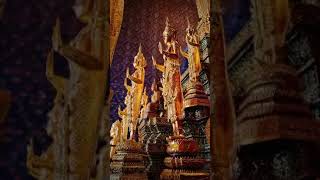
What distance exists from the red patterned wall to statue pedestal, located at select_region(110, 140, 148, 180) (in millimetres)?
2027

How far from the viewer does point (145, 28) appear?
6141mm

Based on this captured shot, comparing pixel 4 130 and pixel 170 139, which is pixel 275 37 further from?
pixel 170 139

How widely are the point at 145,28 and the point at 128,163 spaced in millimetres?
3119

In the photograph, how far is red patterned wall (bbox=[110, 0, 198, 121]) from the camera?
5.78 meters

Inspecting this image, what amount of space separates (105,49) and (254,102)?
795 millimetres

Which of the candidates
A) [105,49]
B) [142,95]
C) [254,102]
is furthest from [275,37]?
[142,95]

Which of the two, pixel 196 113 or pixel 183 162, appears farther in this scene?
pixel 196 113

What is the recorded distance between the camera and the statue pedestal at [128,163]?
3496mm

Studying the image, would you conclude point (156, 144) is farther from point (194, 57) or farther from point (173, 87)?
point (194, 57)

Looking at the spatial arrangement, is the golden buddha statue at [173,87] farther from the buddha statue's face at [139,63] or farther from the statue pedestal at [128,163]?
the buddha statue's face at [139,63]

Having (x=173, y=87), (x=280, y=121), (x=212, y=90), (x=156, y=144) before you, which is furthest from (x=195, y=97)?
(x=280, y=121)

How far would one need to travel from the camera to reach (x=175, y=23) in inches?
232

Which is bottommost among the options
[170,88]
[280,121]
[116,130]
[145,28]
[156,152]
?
[156,152]

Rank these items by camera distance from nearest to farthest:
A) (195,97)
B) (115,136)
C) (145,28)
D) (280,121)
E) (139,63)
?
(280,121)
(195,97)
(115,136)
(139,63)
(145,28)
